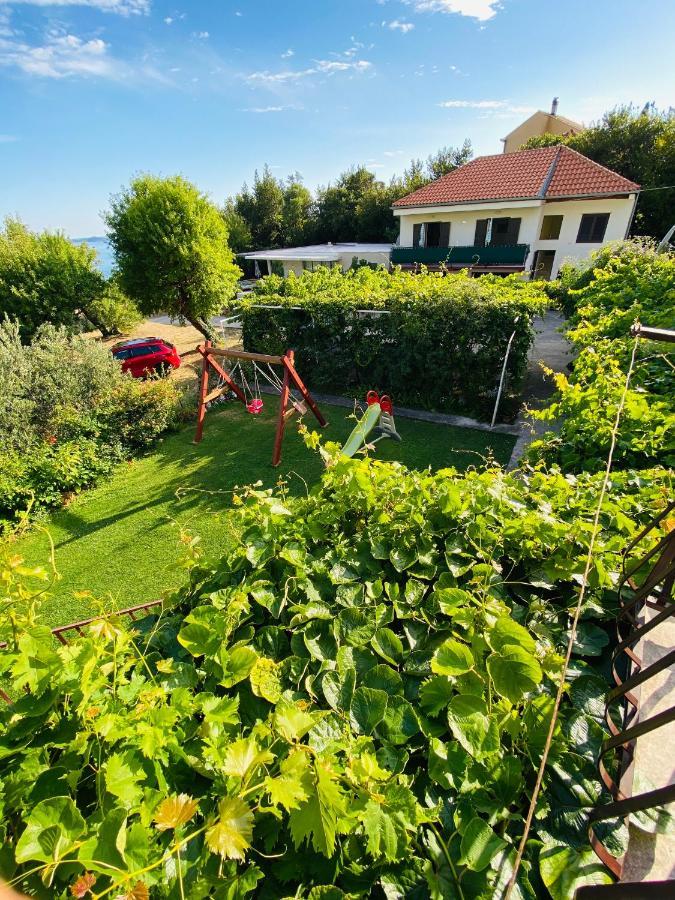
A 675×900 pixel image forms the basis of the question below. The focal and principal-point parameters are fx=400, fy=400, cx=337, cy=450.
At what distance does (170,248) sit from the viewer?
13.0 metres

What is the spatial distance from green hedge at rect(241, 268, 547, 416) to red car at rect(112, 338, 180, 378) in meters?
3.82

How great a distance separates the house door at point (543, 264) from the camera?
2000cm

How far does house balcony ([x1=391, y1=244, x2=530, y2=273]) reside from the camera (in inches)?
735

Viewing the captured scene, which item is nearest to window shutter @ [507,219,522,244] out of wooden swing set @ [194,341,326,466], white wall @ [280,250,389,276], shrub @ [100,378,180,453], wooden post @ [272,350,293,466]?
white wall @ [280,250,389,276]

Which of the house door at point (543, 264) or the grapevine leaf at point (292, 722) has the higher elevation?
the grapevine leaf at point (292, 722)

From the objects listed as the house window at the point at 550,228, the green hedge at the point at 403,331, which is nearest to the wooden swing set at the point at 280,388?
the green hedge at the point at 403,331

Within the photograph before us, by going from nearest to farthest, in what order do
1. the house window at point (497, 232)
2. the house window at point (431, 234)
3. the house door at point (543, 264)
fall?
the house window at point (497, 232) → the house door at point (543, 264) → the house window at point (431, 234)

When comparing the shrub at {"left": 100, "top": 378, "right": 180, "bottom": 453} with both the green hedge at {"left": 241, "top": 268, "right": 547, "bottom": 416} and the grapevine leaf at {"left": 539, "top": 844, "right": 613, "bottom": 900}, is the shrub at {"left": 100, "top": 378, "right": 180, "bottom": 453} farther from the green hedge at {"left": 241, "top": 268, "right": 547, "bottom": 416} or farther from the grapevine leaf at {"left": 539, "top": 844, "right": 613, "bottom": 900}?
the grapevine leaf at {"left": 539, "top": 844, "right": 613, "bottom": 900}

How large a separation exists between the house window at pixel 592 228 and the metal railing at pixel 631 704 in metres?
22.5

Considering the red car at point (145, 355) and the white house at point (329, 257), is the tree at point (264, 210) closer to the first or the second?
the white house at point (329, 257)

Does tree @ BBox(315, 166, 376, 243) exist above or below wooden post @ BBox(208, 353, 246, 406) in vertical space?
above

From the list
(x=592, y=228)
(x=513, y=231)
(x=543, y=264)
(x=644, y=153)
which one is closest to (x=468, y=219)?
(x=513, y=231)

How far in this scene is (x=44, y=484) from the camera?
732 cm

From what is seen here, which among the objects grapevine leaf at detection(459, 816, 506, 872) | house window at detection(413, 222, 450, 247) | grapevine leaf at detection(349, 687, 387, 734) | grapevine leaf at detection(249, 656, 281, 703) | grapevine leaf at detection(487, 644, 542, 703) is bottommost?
grapevine leaf at detection(459, 816, 506, 872)
